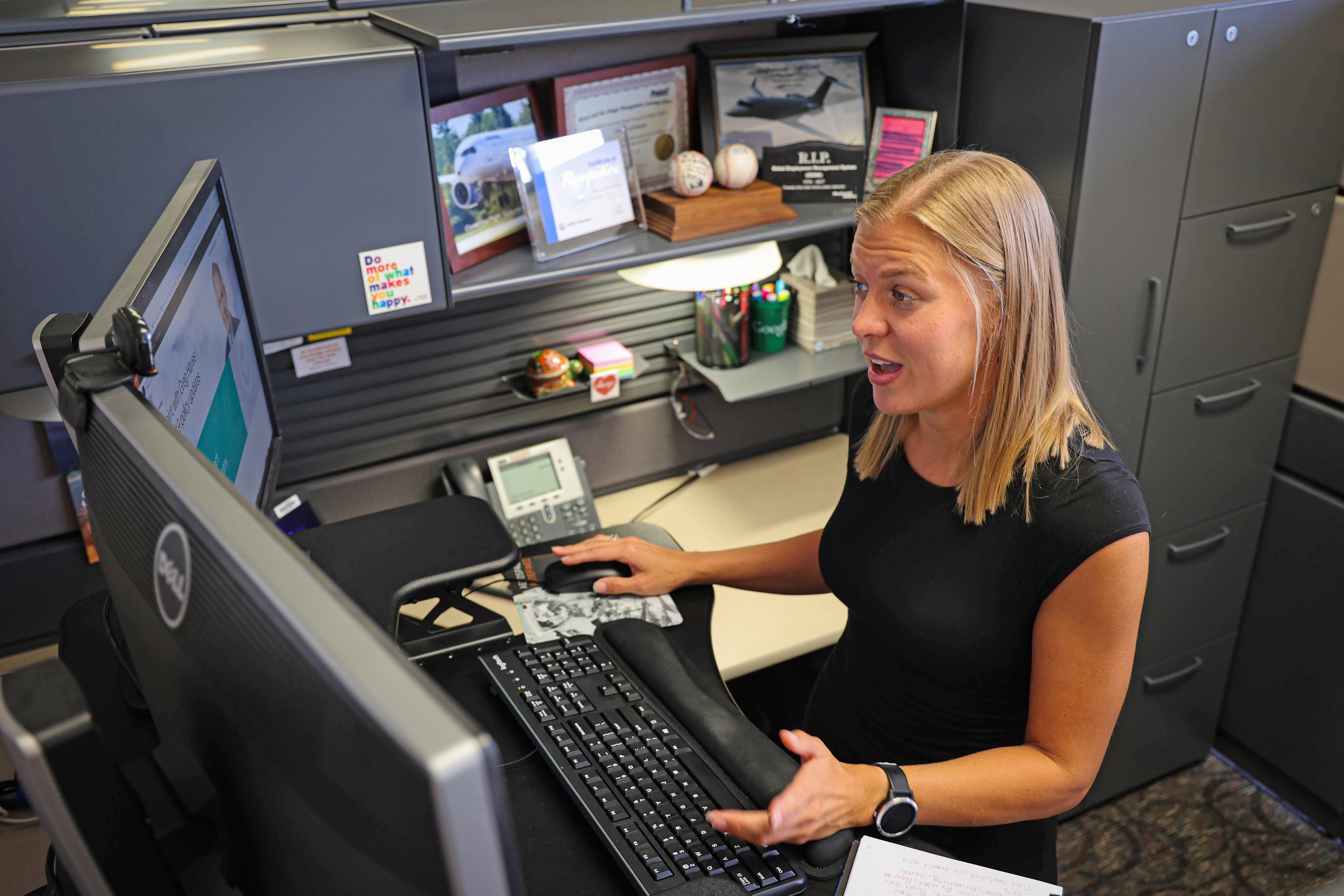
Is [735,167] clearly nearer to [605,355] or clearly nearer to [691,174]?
[691,174]

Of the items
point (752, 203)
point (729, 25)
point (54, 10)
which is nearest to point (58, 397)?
point (54, 10)

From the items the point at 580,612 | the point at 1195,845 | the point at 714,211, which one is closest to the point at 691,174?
the point at 714,211

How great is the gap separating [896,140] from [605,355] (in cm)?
66

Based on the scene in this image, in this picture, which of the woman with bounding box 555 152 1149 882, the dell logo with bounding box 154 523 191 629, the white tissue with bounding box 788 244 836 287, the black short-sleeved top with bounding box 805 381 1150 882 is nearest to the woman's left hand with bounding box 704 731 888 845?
the woman with bounding box 555 152 1149 882

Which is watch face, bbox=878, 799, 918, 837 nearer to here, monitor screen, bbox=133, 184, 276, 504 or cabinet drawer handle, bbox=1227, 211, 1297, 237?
monitor screen, bbox=133, 184, 276, 504

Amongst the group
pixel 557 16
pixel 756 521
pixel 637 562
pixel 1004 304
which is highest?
pixel 557 16

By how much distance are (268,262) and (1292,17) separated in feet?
5.46

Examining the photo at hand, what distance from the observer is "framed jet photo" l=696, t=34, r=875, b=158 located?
1.73 metres

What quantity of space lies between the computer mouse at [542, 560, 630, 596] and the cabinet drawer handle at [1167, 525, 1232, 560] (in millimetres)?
1210

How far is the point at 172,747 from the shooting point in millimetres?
624

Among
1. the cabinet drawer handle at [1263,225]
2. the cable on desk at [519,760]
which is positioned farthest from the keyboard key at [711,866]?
the cabinet drawer handle at [1263,225]

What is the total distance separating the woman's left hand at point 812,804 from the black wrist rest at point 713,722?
0.02m

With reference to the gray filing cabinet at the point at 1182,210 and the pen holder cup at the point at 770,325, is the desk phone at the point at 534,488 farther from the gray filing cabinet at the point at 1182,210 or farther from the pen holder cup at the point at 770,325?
the gray filing cabinet at the point at 1182,210

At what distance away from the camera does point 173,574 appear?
567 millimetres
